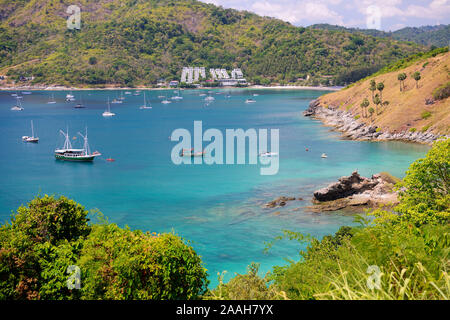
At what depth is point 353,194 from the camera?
39062mm

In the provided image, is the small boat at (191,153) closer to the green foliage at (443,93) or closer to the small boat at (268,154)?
the small boat at (268,154)

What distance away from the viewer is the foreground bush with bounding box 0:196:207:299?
547 inches

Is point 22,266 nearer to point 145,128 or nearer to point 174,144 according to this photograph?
point 174,144

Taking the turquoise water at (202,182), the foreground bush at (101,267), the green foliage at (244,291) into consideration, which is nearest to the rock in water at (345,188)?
the turquoise water at (202,182)

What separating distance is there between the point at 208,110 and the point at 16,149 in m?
67.1

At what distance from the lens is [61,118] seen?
113750 mm

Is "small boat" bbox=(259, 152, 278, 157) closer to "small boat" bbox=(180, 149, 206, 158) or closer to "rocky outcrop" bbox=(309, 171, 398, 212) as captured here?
"small boat" bbox=(180, 149, 206, 158)

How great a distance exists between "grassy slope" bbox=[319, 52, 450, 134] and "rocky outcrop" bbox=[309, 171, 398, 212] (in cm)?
2754

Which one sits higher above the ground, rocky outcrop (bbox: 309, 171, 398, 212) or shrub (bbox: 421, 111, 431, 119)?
shrub (bbox: 421, 111, 431, 119)

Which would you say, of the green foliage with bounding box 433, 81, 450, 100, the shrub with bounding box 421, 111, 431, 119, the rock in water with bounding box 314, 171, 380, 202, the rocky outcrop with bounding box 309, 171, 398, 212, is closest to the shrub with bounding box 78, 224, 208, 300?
the rocky outcrop with bounding box 309, 171, 398, 212

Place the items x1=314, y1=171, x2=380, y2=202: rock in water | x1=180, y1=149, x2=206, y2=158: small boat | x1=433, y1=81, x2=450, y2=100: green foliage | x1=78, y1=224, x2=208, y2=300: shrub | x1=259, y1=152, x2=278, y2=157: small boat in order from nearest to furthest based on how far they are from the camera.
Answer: x1=78, y1=224, x2=208, y2=300: shrub → x1=314, y1=171, x2=380, y2=202: rock in water → x1=259, y1=152, x2=278, y2=157: small boat → x1=180, y1=149, x2=206, y2=158: small boat → x1=433, y1=81, x2=450, y2=100: green foliage

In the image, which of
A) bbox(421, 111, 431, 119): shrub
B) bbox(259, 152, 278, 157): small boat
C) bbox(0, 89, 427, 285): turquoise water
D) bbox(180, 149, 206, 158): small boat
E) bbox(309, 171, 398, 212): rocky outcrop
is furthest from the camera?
bbox(421, 111, 431, 119): shrub

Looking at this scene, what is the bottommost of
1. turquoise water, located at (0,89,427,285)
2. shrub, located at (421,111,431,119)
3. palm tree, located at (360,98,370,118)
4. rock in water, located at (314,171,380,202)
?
turquoise water, located at (0,89,427,285)

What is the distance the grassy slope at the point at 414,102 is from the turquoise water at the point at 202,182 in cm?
597
